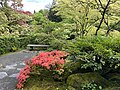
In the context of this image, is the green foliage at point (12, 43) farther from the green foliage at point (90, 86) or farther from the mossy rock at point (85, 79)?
the green foliage at point (90, 86)

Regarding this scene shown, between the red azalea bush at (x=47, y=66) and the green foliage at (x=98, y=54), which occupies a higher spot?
the green foliage at (x=98, y=54)

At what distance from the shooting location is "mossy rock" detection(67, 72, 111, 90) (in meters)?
4.07

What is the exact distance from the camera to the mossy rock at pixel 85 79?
407cm

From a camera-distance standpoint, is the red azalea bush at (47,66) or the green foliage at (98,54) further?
the red azalea bush at (47,66)

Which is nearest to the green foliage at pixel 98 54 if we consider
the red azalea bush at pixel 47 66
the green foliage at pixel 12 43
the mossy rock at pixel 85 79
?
the mossy rock at pixel 85 79

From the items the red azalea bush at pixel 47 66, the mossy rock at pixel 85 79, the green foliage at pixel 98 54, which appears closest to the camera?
the green foliage at pixel 98 54

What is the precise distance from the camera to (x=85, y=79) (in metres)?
4.10

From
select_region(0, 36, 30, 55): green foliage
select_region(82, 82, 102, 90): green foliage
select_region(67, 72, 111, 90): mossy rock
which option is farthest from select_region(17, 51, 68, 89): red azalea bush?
select_region(0, 36, 30, 55): green foliage

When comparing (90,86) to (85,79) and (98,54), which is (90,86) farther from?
(98,54)

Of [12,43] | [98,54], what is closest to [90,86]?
[98,54]

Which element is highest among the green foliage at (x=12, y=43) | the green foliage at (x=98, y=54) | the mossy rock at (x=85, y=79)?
the green foliage at (x=98, y=54)

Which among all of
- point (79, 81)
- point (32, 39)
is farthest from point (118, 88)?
point (32, 39)

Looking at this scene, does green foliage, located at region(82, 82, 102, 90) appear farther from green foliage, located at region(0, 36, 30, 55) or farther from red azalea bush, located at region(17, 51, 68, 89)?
green foliage, located at region(0, 36, 30, 55)

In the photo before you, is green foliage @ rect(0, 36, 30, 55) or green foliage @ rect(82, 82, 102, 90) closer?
green foliage @ rect(82, 82, 102, 90)
